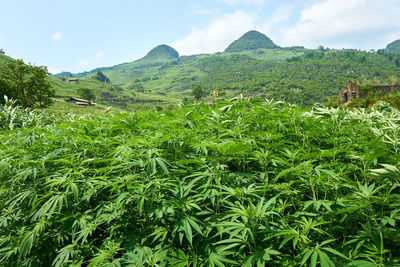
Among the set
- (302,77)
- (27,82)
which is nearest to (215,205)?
(27,82)

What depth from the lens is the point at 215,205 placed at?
1415 millimetres

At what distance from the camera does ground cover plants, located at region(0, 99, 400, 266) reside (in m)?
1.11

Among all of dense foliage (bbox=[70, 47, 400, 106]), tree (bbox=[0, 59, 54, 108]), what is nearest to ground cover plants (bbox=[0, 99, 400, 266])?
tree (bbox=[0, 59, 54, 108])

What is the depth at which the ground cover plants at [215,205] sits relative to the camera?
3.66ft

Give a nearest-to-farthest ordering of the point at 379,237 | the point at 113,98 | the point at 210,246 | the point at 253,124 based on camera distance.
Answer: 1. the point at 379,237
2. the point at 210,246
3. the point at 253,124
4. the point at 113,98

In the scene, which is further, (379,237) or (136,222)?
(136,222)

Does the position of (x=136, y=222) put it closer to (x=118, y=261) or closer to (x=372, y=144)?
(x=118, y=261)

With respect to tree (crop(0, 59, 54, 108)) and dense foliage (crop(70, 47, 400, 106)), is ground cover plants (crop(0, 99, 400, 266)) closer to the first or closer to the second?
tree (crop(0, 59, 54, 108))

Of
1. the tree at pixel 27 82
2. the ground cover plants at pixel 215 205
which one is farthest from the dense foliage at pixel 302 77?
the ground cover plants at pixel 215 205

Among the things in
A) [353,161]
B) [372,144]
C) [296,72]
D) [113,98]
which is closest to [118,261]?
[353,161]

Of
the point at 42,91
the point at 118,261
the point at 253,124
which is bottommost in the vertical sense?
the point at 118,261

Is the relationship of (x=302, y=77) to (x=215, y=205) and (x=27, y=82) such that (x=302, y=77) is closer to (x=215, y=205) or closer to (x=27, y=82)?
(x=27, y=82)

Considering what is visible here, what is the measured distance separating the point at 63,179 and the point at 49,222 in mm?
358

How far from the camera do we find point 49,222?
1456mm
